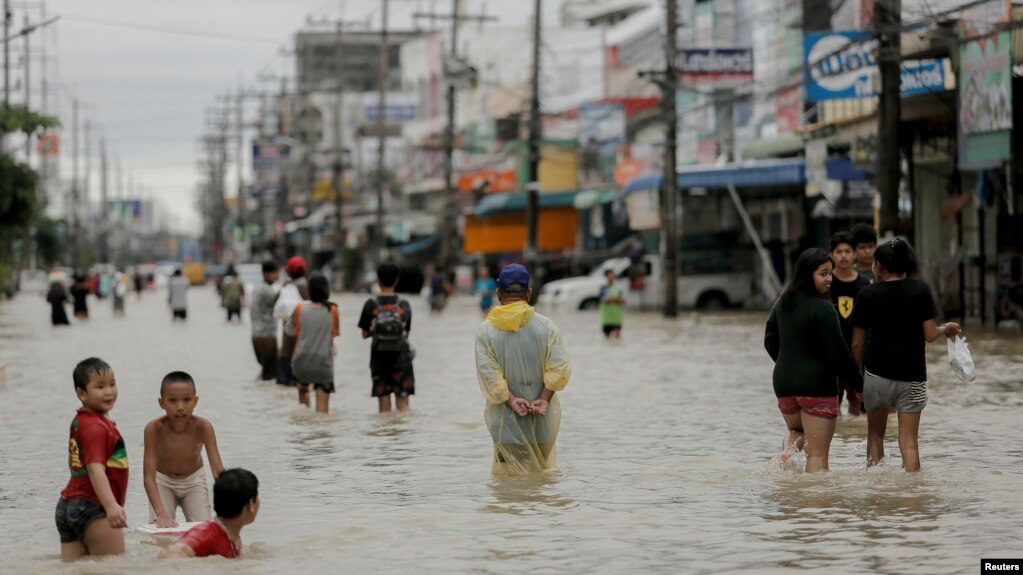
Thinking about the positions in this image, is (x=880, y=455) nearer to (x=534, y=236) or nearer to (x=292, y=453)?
(x=292, y=453)

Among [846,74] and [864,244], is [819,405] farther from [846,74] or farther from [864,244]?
[846,74]

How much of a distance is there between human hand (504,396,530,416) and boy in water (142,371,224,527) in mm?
2642

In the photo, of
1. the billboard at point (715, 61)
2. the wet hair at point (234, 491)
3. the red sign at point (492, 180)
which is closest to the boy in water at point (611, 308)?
the billboard at point (715, 61)

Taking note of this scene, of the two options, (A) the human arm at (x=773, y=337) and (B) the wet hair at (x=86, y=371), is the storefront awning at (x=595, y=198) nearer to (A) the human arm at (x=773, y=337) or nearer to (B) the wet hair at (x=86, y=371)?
(A) the human arm at (x=773, y=337)

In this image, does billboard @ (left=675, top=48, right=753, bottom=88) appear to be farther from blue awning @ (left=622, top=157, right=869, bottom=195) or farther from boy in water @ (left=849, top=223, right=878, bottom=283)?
boy in water @ (left=849, top=223, right=878, bottom=283)

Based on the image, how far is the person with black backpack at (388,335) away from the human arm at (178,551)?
726 cm

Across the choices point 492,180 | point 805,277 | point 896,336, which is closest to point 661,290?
point 492,180

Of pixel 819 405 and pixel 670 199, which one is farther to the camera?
pixel 670 199

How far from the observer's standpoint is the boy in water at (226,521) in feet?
26.3

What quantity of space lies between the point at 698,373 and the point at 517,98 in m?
56.5

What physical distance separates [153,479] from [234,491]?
106cm

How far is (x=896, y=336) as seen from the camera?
1141 centimetres

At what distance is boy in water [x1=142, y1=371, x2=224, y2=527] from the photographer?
8898 mm

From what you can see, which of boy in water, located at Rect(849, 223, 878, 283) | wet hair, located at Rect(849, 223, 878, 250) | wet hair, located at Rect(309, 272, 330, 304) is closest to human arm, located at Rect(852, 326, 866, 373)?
boy in water, located at Rect(849, 223, 878, 283)
